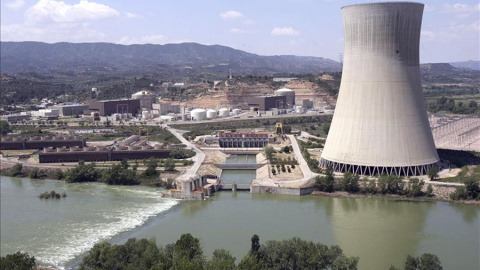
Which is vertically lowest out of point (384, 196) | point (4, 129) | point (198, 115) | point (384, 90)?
point (384, 196)

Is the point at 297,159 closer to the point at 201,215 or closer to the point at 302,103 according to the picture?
the point at 201,215

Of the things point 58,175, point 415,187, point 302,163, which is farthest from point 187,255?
point 58,175

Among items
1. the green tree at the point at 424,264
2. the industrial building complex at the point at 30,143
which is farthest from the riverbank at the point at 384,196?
the industrial building complex at the point at 30,143

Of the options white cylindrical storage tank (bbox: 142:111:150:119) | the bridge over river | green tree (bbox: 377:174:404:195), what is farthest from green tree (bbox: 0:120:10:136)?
green tree (bbox: 377:174:404:195)

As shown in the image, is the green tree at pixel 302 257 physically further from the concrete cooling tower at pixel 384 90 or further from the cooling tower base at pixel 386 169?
the cooling tower base at pixel 386 169

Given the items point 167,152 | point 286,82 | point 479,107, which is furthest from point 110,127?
point 479,107

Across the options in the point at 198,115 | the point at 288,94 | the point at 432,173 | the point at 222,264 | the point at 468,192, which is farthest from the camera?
the point at 288,94

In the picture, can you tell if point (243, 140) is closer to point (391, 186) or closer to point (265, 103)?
point (391, 186)
